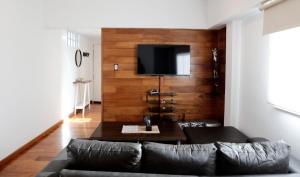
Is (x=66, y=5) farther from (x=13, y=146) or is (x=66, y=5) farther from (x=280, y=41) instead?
(x=280, y=41)

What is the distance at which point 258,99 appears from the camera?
3.78m

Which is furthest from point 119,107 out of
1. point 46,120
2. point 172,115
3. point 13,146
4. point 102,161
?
point 102,161

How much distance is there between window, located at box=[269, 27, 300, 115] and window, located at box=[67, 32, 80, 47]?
5397 mm

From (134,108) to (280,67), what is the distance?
304cm

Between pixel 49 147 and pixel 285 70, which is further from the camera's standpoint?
pixel 49 147

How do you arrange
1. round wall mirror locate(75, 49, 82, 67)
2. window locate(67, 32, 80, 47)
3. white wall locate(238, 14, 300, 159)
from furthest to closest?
round wall mirror locate(75, 49, 82, 67)
window locate(67, 32, 80, 47)
white wall locate(238, 14, 300, 159)

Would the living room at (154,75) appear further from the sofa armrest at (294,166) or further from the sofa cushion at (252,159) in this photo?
the sofa cushion at (252,159)

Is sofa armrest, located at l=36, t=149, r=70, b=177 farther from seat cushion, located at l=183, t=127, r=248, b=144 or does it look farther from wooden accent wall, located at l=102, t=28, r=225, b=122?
wooden accent wall, located at l=102, t=28, r=225, b=122

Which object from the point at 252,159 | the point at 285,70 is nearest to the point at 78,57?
the point at 285,70

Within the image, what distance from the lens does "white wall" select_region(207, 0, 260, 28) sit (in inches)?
137

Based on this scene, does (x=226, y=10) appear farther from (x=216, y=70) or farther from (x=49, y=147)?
(x=49, y=147)

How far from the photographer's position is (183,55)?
17.8 ft

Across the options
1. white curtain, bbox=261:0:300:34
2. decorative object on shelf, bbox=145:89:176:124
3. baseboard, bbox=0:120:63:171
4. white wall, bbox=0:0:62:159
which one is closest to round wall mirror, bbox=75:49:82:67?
white wall, bbox=0:0:62:159

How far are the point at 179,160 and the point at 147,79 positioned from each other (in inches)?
144
